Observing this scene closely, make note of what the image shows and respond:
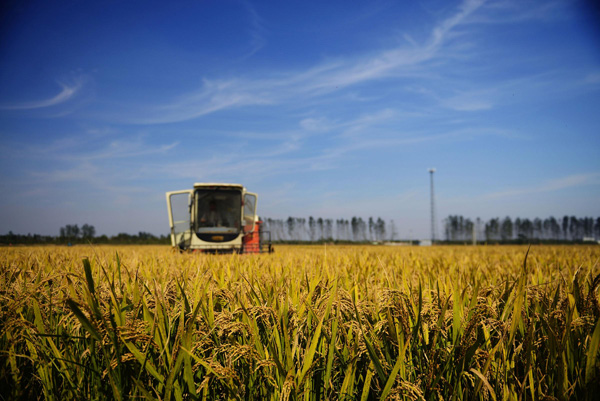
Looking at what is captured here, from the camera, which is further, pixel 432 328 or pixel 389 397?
pixel 432 328

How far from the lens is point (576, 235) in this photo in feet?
358

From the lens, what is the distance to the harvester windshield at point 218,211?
1303 centimetres

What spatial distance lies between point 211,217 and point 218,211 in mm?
360

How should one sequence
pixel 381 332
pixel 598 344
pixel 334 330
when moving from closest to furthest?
pixel 598 344 < pixel 334 330 < pixel 381 332

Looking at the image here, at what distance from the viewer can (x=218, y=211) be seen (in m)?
13.5

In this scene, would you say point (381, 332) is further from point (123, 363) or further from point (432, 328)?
point (123, 363)

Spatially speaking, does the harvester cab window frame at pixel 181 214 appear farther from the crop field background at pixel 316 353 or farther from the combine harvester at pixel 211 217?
the crop field background at pixel 316 353

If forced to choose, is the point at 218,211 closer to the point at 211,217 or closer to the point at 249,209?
the point at 211,217

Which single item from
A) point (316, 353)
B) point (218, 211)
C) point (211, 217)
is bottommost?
→ point (316, 353)

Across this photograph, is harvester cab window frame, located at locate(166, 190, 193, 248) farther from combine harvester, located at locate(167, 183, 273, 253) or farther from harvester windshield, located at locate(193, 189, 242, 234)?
harvester windshield, located at locate(193, 189, 242, 234)

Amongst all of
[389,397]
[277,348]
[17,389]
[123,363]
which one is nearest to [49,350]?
[17,389]

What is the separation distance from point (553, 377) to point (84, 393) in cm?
260

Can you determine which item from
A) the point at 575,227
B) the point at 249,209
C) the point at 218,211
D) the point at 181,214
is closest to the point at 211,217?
the point at 218,211

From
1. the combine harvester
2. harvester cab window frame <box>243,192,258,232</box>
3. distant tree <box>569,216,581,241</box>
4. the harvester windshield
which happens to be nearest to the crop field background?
the combine harvester
